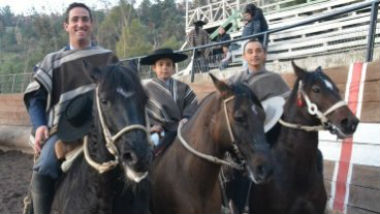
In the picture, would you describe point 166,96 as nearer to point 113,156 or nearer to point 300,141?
point 300,141

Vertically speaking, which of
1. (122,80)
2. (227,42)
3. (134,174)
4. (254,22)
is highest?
(254,22)

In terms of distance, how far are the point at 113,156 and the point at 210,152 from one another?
3.70 feet

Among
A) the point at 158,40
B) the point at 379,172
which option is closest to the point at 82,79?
the point at 379,172

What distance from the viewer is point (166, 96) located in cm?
542

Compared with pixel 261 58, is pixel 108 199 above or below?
below

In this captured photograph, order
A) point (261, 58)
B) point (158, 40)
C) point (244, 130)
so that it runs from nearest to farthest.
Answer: point (244, 130)
point (261, 58)
point (158, 40)

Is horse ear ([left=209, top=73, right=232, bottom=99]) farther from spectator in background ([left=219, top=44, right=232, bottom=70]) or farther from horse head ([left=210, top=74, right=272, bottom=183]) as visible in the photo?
spectator in background ([left=219, top=44, right=232, bottom=70])

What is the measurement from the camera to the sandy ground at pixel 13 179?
8.16m

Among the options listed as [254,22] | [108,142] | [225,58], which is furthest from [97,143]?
[225,58]

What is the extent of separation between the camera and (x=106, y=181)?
3.51 metres

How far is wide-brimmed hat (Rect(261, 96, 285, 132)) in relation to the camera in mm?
4949

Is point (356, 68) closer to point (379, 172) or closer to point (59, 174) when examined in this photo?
point (379, 172)

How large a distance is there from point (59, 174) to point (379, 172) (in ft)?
11.5

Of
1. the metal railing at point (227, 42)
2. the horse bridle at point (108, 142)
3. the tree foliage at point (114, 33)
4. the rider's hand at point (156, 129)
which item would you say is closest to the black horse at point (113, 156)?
the horse bridle at point (108, 142)
